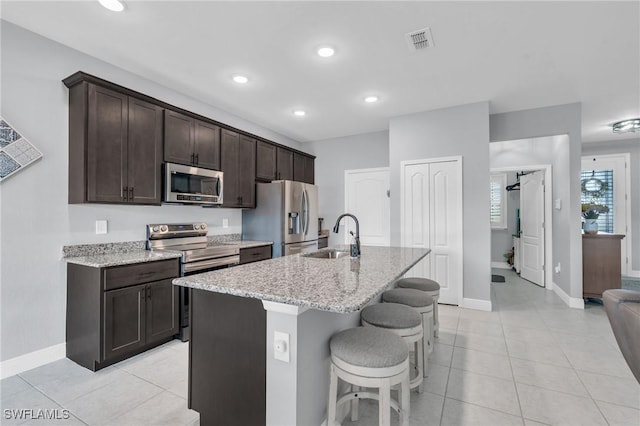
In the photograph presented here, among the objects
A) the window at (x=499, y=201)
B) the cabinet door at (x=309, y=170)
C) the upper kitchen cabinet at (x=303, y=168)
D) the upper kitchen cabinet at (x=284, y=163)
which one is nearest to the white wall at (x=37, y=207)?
the upper kitchen cabinet at (x=284, y=163)

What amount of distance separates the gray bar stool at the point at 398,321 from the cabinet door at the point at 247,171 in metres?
2.71

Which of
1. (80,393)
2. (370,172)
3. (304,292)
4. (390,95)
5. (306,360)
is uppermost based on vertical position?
(390,95)

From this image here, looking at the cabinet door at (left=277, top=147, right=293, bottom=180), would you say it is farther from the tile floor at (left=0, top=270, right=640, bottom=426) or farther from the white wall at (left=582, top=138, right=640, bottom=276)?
the white wall at (left=582, top=138, right=640, bottom=276)

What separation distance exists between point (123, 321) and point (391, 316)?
7.01 ft

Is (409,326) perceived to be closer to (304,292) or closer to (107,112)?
(304,292)

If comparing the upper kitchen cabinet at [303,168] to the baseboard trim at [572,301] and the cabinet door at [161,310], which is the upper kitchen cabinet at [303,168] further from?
the baseboard trim at [572,301]

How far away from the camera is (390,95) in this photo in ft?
11.7

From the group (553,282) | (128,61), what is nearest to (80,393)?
(128,61)

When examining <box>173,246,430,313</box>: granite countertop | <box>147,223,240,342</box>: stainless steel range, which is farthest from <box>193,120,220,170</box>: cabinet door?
<box>173,246,430,313</box>: granite countertop

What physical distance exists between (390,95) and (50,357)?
423 cm

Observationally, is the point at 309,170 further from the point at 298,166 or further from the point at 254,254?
the point at 254,254

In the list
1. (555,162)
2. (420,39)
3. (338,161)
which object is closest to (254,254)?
(338,161)

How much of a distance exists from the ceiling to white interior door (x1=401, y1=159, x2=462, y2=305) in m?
0.88

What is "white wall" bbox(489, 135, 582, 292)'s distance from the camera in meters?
4.03
